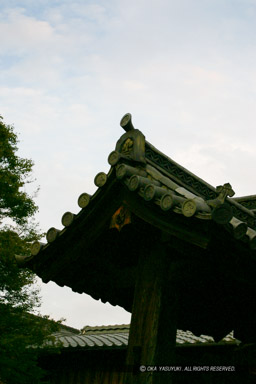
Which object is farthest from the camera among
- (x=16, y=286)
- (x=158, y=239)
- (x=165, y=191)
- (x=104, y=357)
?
(x=104, y=357)

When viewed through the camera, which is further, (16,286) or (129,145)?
(16,286)

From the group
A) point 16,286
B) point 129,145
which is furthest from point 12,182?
point 129,145

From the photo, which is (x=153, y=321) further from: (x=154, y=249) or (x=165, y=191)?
(x=165, y=191)

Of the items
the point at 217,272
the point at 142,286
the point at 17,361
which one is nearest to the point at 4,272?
the point at 17,361

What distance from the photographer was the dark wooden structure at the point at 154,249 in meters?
4.36

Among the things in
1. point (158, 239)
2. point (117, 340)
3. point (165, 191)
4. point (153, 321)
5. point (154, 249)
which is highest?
point (165, 191)

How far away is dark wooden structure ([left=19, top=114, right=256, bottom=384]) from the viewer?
436cm

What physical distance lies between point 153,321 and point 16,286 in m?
6.34

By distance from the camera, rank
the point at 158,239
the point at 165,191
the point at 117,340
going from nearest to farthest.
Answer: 1. the point at 165,191
2. the point at 158,239
3. the point at 117,340

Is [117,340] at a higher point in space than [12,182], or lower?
lower

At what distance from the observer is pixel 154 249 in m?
5.21

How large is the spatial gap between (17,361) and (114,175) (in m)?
5.86

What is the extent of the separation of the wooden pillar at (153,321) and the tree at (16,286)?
4.71 meters

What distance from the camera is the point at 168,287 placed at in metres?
4.94
